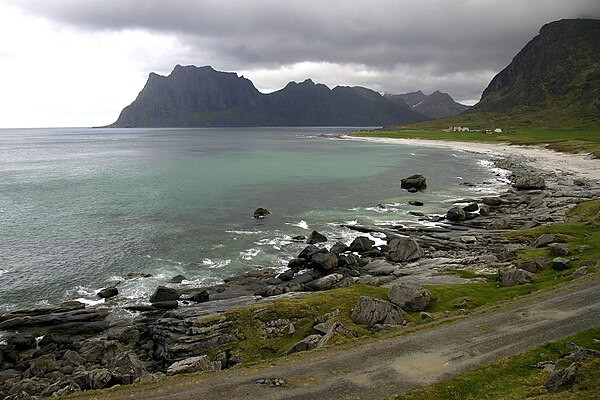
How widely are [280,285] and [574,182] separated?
93791 millimetres

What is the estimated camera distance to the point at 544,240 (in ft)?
187

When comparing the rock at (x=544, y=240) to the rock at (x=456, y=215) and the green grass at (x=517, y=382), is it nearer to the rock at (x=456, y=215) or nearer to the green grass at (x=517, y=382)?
the rock at (x=456, y=215)

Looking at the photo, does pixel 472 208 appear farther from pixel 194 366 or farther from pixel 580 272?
pixel 194 366

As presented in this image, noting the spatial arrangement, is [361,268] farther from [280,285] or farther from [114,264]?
[114,264]

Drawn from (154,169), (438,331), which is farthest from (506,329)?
(154,169)

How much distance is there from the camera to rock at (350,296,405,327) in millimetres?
37125

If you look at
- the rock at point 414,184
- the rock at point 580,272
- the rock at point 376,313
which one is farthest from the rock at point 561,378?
the rock at point 414,184

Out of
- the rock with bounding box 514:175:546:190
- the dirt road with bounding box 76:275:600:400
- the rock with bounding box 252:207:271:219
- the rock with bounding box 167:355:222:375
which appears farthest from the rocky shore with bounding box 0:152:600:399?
the rock with bounding box 514:175:546:190

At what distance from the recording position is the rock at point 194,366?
30.2 metres

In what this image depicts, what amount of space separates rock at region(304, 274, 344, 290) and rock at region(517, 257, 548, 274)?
20521 millimetres

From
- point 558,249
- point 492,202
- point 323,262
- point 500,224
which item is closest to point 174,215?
point 323,262

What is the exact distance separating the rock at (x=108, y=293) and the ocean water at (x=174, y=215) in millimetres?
981

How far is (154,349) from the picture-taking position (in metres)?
37.8

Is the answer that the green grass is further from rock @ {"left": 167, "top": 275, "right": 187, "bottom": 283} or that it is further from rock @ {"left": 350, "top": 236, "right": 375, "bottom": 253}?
rock @ {"left": 167, "top": 275, "right": 187, "bottom": 283}
